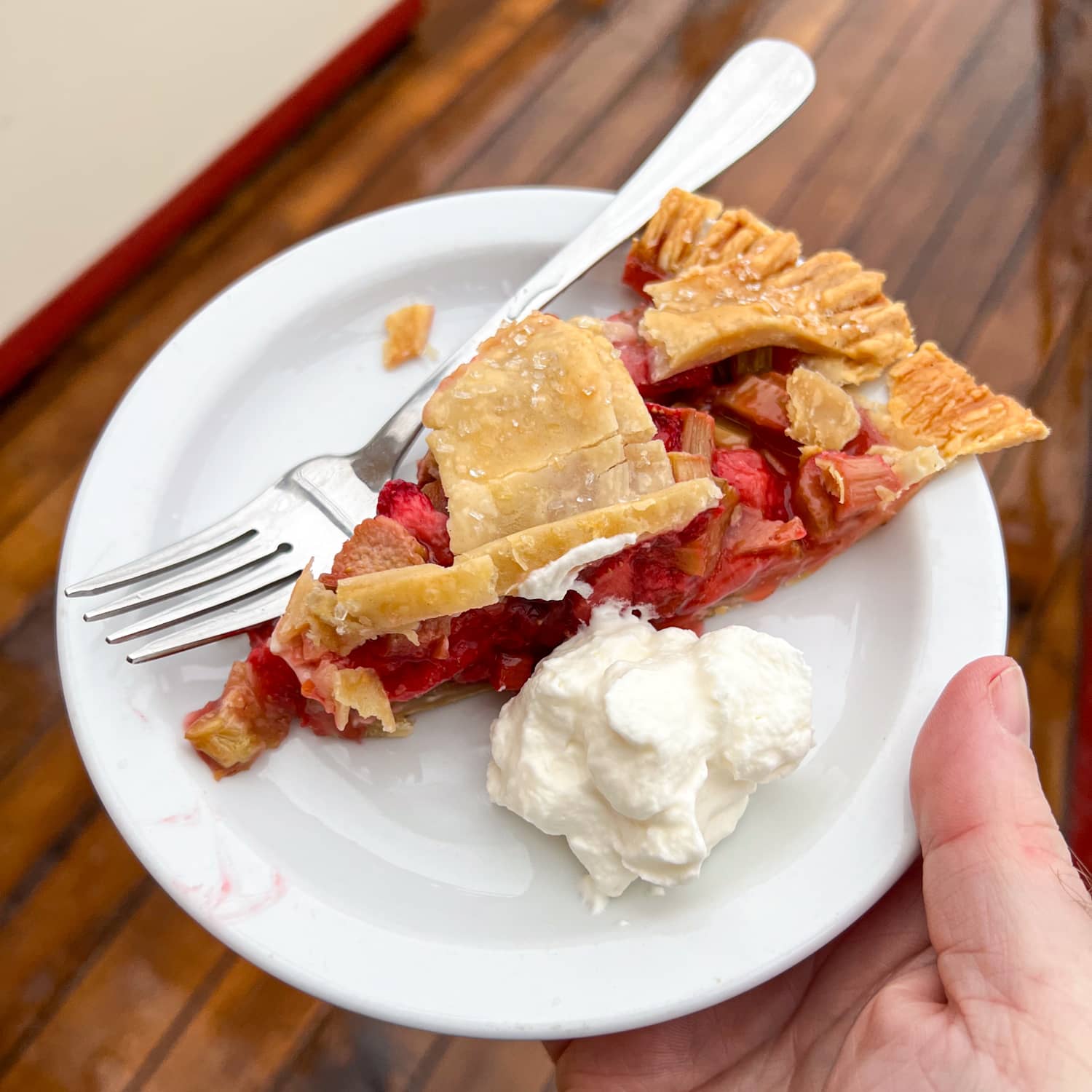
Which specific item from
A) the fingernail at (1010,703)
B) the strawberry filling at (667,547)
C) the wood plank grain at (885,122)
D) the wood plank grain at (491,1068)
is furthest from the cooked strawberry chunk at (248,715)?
the wood plank grain at (885,122)

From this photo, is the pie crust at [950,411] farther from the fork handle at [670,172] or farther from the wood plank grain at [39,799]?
the wood plank grain at [39,799]

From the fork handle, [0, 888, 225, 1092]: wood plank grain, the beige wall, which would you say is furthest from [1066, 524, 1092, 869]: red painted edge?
the beige wall

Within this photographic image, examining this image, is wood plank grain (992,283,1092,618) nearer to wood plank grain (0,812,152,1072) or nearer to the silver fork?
the silver fork

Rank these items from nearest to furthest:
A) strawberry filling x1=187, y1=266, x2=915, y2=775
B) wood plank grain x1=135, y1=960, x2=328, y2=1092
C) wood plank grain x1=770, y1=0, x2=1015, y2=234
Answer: strawberry filling x1=187, y1=266, x2=915, y2=775
wood plank grain x1=135, y1=960, x2=328, y2=1092
wood plank grain x1=770, y1=0, x2=1015, y2=234

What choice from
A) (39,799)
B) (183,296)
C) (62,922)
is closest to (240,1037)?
(62,922)

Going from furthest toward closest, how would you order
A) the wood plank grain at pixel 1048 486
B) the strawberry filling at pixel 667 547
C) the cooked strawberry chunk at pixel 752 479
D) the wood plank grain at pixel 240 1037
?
the wood plank grain at pixel 1048 486, the wood plank grain at pixel 240 1037, the cooked strawberry chunk at pixel 752 479, the strawberry filling at pixel 667 547

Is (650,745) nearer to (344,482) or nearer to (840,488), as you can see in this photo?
(840,488)
